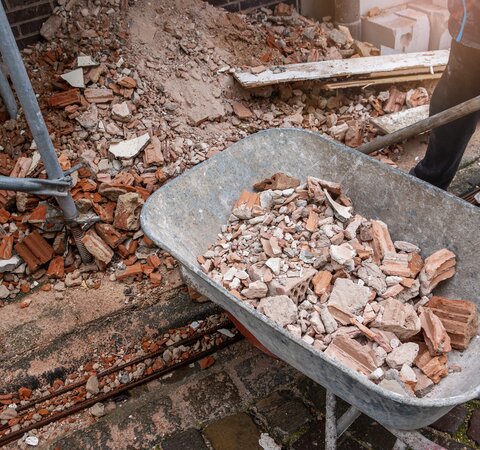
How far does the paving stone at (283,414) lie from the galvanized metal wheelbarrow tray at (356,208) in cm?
55

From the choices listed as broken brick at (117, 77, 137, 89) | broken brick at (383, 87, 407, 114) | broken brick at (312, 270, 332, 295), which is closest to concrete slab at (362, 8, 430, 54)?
broken brick at (383, 87, 407, 114)

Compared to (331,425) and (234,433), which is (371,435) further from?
(234,433)

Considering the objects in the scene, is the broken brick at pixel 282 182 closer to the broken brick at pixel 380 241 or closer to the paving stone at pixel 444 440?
the broken brick at pixel 380 241

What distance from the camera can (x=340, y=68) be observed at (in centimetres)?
439

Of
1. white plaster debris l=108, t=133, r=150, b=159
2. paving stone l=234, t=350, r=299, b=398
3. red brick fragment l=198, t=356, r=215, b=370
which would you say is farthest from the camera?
white plaster debris l=108, t=133, r=150, b=159

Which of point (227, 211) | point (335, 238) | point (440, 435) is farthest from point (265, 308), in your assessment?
point (440, 435)

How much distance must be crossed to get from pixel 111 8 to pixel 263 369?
9.66 feet

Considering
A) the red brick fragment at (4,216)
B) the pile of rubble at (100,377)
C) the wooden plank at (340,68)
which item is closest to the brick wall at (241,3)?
the wooden plank at (340,68)

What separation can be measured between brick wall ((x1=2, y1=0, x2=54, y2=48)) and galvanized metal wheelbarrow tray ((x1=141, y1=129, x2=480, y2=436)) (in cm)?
230

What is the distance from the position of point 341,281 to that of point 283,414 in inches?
32.0

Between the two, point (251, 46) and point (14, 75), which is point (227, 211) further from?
point (251, 46)

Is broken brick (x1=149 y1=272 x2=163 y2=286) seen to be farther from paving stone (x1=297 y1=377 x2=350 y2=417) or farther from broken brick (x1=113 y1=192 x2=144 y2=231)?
paving stone (x1=297 y1=377 x2=350 y2=417)

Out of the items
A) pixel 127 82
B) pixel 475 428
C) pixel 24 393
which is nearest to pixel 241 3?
pixel 127 82

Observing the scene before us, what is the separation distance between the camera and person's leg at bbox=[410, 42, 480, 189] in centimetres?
304
